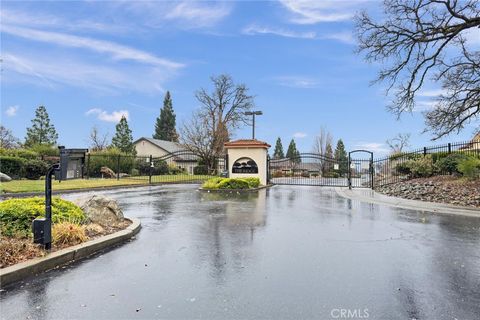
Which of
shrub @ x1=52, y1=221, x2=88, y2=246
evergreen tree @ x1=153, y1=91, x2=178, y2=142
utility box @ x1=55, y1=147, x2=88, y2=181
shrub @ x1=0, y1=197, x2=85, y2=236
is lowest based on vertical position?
shrub @ x1=52, y1=221, x2=88, y2=246

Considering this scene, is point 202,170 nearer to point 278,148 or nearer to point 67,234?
point 67,234

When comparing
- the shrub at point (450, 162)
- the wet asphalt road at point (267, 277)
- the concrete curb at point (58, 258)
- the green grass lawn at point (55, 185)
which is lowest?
the wet asphalt road at point (267, 277)

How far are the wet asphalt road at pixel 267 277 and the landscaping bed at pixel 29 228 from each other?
551mm

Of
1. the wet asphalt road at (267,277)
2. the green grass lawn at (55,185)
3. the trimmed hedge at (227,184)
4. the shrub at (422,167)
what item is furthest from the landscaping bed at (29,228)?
A: the shrub at (422,167)

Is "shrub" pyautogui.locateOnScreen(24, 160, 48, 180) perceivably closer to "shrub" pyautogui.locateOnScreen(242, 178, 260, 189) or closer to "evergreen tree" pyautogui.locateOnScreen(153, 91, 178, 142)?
"shrub" pyautogui.locateOnScreen(242, 178, 260, 189)

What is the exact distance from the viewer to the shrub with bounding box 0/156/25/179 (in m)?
21.7

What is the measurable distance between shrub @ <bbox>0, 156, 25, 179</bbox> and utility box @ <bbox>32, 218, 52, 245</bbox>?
793 inches

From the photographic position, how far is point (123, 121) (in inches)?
2421

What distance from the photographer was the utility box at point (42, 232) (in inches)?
198

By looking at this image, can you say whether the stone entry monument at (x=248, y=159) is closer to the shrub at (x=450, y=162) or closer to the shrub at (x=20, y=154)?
the shrub at (x=450, y=162)

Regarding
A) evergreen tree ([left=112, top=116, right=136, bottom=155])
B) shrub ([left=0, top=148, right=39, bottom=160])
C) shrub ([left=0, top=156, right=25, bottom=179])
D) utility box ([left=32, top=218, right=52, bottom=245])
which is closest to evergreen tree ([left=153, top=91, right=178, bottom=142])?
evergreen tree ([left=112, top=116, right=136, bottom=155])

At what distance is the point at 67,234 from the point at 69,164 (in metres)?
1.15

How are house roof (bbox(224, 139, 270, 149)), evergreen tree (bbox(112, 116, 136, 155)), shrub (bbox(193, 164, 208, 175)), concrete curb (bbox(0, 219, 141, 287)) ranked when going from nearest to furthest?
concrete curb (bbox(0, 219, 141, 287)), house roof (bbox(224, 139, 270, 149)), shrub (bbox(193, 164, 208, 175)), evergreen tree (bbox(112, 116, 136, 155))

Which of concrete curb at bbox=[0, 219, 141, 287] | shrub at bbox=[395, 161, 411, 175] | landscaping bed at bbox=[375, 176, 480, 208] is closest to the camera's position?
concrete curb at bbox=[0, 219, 141, 287]
